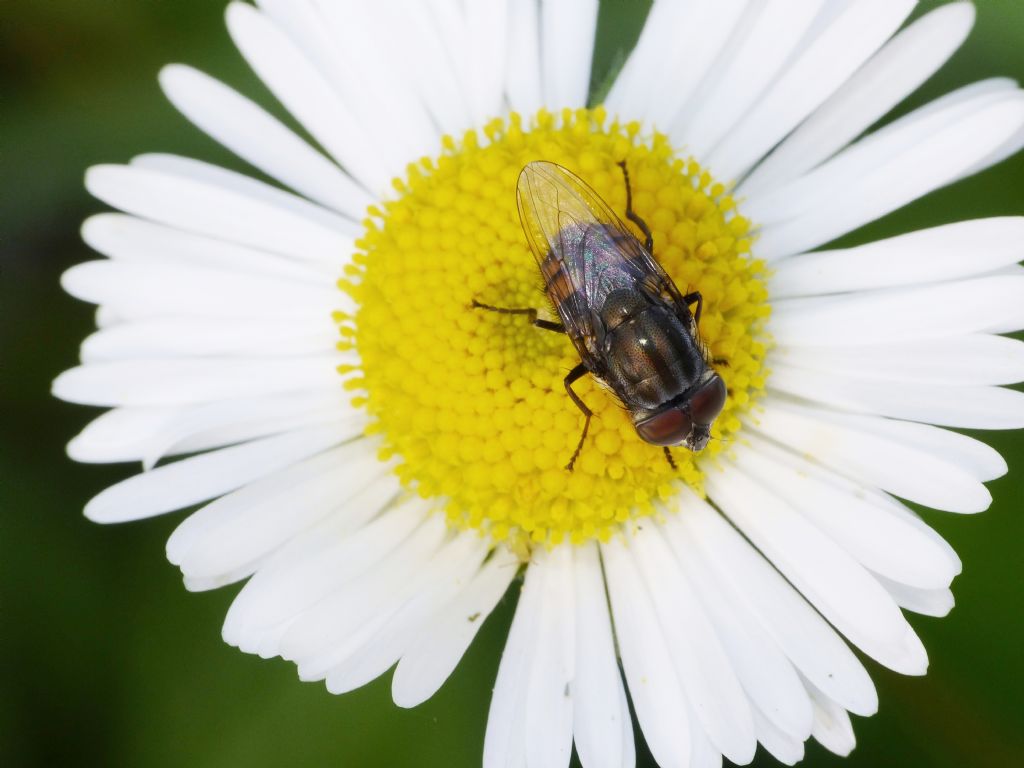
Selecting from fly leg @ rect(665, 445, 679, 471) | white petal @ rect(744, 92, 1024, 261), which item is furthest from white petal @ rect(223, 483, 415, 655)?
white petal @ rect(744, 92, 1024, 261)

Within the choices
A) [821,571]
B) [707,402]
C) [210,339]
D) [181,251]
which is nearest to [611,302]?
[707,402]

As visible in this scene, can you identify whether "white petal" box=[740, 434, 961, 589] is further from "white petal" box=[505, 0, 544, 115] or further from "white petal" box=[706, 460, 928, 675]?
"white petal" box=[505, 0, 544, 115]

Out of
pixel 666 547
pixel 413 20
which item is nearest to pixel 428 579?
pixel 666 547

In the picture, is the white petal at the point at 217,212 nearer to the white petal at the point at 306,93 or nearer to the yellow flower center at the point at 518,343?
the white petal at the point at 306,93

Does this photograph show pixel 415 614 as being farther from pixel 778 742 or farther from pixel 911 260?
pixel 911 260

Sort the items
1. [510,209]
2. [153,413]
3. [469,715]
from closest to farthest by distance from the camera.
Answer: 1. [510,209]
2. [153,413]
3. [469,715]

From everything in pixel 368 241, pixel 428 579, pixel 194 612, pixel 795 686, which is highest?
pixel 368 241

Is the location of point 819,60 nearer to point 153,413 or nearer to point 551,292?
point 551,292
